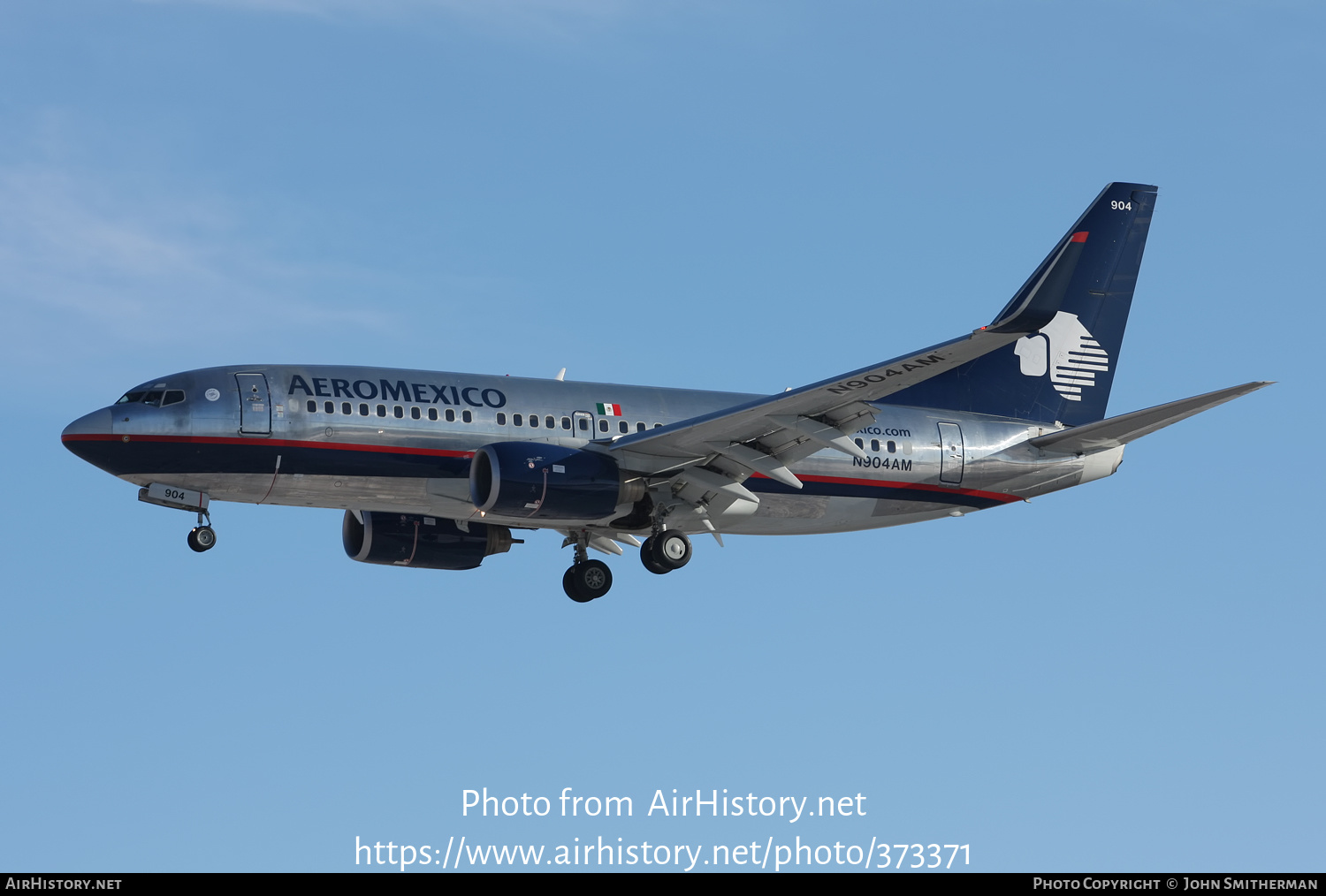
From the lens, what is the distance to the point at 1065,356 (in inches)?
1841

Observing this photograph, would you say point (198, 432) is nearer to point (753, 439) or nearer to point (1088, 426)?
point (753, 439)

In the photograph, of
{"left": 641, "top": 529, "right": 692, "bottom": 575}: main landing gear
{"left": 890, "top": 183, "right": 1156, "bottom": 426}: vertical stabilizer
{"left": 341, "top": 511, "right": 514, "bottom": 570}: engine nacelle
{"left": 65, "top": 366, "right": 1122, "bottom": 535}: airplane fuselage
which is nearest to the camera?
{"left": 65, "top": 366, "right": 1122, "bottom": 535}: airplane fuselage

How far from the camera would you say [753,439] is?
38.8 metres

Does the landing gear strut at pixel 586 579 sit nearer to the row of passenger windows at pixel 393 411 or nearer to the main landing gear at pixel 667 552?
the main landing gear at pixel 667 552

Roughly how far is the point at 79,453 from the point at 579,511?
10.8m

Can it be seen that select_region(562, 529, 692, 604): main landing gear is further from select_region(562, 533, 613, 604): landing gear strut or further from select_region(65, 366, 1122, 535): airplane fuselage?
select_region(65, 366, 1122, 535): airplane fuselage

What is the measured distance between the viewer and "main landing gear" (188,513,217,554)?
38094mm

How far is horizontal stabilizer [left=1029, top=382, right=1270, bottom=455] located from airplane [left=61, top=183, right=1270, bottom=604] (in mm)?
68

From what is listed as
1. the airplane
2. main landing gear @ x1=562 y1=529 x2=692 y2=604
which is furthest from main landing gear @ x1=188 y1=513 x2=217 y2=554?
main landing gear @ x1=562 y1=529 x2=692 y2=604

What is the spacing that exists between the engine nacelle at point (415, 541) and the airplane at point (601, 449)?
0.05 metres

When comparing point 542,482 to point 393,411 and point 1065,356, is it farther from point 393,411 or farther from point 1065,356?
point 1065,356

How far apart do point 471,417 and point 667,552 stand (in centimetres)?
550

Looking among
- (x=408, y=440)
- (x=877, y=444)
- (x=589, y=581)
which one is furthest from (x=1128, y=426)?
(x=408, y=440)
